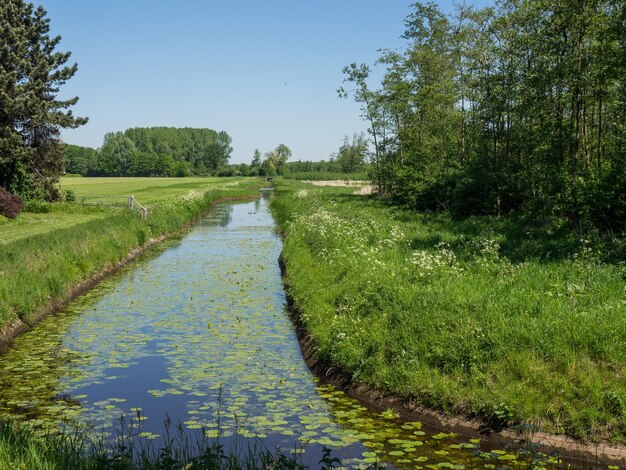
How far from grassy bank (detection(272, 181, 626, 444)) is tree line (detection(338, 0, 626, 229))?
24.8ft

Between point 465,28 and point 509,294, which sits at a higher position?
point 465,28

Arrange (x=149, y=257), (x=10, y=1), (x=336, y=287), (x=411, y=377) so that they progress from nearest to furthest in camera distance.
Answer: (x=411, y=377) < (x=336, y=287) < (x=149, y=257) < (x=10, y=1)

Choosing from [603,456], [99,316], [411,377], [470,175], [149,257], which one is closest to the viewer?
[603,456]

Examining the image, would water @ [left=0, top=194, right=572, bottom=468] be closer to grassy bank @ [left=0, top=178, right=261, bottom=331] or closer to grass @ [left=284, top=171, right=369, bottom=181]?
grassy bank @ [left=0, top=178, right=261, bottom=331]

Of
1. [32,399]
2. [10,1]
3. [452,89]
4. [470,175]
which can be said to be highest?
[10,1]

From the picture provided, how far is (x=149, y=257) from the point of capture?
3131 cm

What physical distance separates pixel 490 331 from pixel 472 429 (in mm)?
1956

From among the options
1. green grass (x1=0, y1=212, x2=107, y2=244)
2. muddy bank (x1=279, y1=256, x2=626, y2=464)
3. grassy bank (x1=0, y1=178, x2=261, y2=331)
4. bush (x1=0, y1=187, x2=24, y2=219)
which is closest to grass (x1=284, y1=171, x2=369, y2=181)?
green grass (x1=0, y1=212, x2=107, y2=244)

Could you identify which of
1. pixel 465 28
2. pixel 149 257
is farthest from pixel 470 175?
pixel 149 257

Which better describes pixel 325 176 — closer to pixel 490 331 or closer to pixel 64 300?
pixel 64 300

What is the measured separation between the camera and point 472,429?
980 cm

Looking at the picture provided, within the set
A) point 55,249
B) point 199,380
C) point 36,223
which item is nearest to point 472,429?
point 199,380

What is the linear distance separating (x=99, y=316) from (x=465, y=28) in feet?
105

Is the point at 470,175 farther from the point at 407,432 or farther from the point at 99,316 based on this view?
the point at 407,432
